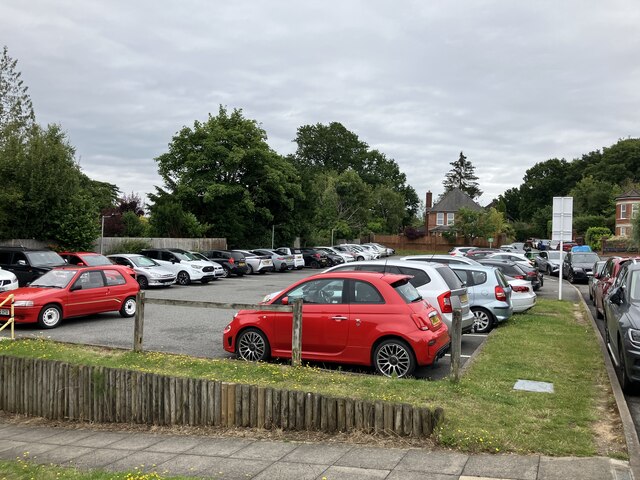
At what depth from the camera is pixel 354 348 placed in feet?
28.5

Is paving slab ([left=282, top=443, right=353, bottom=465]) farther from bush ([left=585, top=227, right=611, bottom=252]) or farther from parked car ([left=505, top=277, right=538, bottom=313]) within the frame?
bush ([left=585, top=227, right=611, bottom=252])

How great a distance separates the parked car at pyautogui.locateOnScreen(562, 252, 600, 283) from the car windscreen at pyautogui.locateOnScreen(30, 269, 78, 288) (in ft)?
80.0

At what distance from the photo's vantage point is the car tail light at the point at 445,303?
1038 centimetres

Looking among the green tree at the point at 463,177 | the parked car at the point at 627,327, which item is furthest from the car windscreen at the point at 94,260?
the green tree at the point at 463,177

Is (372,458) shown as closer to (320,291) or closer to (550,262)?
(320,291)

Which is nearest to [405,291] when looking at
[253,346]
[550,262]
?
[253,346]

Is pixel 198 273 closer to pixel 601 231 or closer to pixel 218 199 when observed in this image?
pixel 218 199

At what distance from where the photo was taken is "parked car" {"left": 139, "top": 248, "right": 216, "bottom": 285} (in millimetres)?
26734

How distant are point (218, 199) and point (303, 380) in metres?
35.9

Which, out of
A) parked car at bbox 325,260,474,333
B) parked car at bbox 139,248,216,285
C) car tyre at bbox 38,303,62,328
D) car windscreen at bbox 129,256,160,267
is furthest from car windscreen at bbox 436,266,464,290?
parked car at bbox 139,248,216,285

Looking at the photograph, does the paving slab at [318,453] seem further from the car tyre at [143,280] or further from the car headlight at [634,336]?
the car tyre at [143,280]

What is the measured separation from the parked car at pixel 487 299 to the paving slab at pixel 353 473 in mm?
8530

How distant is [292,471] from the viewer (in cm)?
529

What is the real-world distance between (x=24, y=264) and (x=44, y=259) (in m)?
0.70
